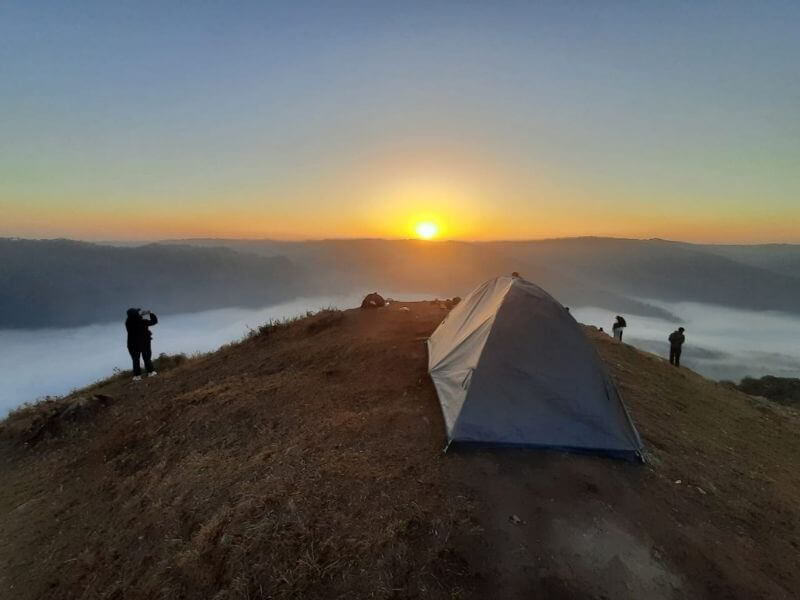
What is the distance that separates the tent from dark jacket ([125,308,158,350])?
32.7ft

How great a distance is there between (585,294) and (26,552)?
17530 cm

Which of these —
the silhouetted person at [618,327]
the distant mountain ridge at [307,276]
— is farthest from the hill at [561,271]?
the silhouetted person at [618,327]

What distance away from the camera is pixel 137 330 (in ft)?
41.9

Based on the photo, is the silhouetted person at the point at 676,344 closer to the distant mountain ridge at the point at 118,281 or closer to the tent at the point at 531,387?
the tent at the point at 531,387

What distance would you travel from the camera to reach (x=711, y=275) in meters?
199

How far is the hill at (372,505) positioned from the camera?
14.4 ft

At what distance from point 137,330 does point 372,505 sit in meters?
10.8

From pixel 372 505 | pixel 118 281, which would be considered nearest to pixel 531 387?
pixel 372 505

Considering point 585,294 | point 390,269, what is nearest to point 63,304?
point 390,269

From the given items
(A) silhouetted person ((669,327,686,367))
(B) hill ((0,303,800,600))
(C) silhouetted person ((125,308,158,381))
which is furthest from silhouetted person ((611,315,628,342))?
(C) silhouetted person ((125,308,158,381))

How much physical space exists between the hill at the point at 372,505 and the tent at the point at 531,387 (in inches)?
12.3

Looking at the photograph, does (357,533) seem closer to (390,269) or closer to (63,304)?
(390,269)

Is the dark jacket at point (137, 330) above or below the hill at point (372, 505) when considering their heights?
above

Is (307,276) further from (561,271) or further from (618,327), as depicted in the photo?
(618,327)
